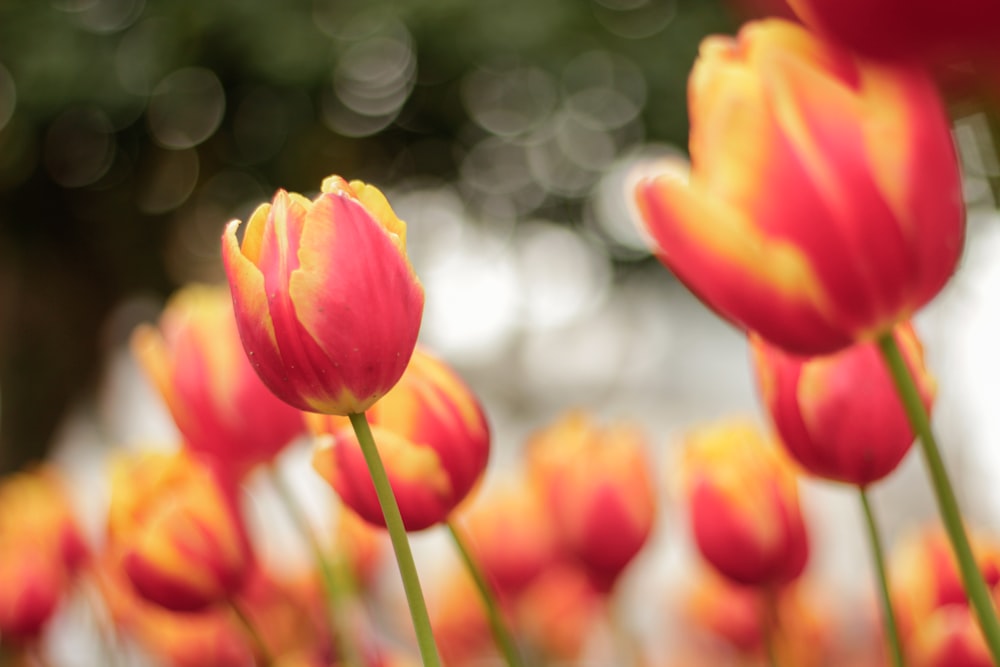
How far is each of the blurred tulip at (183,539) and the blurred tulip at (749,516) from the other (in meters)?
0.20

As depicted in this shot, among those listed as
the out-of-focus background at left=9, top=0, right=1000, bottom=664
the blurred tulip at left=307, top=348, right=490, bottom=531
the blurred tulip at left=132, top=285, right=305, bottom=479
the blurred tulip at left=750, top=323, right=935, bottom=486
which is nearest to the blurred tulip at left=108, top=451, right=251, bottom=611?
the blurred tulip at left=132, top=285, right=305, bottom=479

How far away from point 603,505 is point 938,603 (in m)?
0.16

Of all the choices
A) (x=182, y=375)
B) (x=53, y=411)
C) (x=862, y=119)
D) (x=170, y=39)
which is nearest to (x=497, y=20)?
(x=170, y=39)

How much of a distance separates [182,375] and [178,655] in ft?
0.85

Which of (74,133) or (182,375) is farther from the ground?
(182,375)

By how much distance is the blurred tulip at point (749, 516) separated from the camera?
0.43m

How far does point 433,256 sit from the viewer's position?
2561 mm

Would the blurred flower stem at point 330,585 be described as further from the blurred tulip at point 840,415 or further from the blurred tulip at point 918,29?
the blurred tulip at point 918,29

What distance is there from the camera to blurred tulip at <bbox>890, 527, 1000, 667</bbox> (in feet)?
1.15

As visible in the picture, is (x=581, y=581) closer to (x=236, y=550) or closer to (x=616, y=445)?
(x=616, y=445)

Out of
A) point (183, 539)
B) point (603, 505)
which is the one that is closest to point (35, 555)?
point (183, 539)

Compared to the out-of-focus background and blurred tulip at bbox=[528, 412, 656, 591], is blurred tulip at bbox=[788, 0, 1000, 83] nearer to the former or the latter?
blurred tulip at bbox=[528, 412, 656, 591]

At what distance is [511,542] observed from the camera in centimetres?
64

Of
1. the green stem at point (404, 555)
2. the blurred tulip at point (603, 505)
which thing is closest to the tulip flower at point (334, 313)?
the green stem at point (404, 555)
